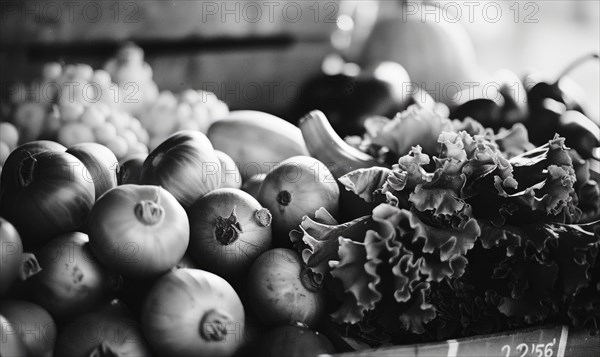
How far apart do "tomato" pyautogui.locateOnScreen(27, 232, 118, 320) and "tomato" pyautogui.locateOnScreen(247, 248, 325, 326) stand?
0.93 feet

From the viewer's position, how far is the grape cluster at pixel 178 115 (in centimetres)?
190

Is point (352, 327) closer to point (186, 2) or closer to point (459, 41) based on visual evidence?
point (186, 2)

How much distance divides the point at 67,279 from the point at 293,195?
0.47 m

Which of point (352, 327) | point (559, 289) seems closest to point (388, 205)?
point (352, 327)

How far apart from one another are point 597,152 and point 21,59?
1929 millimetres

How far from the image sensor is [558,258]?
45.3 inches

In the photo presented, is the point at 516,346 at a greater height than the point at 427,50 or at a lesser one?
lesser

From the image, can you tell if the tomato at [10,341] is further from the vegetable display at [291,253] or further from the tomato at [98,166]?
the tomato at [98,166]

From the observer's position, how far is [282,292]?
45.1 inches

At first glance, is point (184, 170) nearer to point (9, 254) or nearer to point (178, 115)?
point (9, 254)

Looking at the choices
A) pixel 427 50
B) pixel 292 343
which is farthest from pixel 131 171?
pixel 427 50

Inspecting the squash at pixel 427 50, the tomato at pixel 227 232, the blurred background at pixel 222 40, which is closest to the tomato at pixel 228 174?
the tomato at pixel 227 232

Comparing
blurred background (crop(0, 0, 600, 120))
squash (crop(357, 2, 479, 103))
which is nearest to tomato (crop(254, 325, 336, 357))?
blurred background (crop(0, 0, 600, 120))

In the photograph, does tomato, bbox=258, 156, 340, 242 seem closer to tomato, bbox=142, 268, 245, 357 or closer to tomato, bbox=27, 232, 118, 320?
tomato, bbox=142, 268, 245, 357
